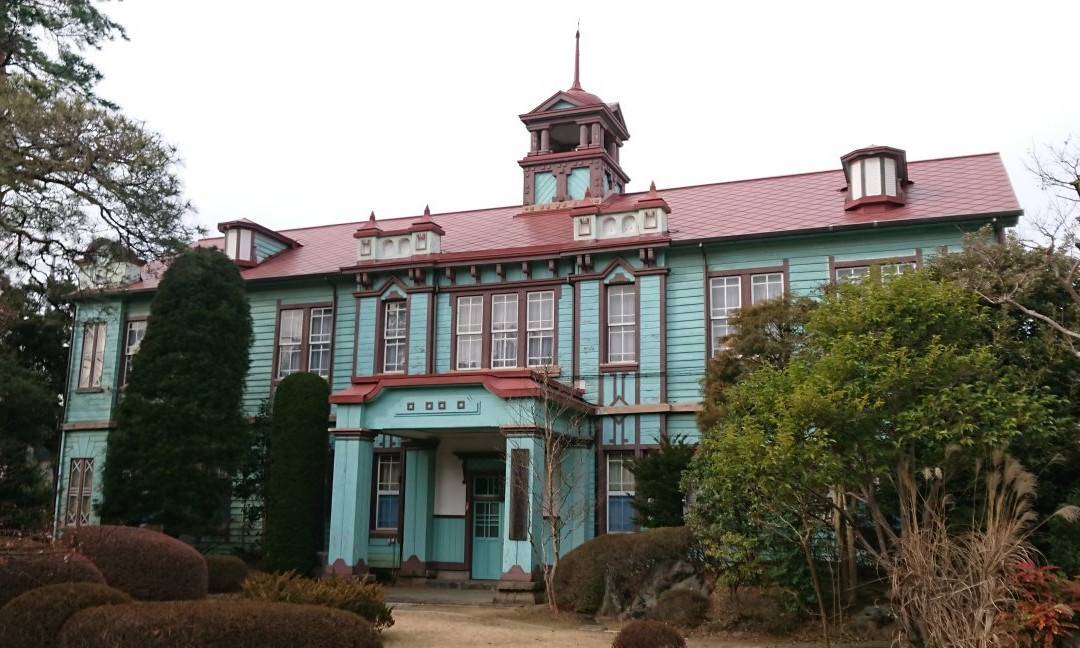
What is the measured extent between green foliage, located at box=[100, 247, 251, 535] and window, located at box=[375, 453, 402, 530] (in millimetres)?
3113

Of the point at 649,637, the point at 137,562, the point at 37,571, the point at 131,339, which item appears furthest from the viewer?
the point at 131,339

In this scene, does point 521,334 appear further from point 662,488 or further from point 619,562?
point 619,562

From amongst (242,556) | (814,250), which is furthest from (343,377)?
(814,250)

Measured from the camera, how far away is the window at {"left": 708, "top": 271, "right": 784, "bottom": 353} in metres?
20.9

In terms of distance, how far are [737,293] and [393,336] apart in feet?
26.1

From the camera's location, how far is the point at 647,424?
20812mm

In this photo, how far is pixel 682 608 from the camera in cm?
1515

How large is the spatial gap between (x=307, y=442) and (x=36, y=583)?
33.7 ft

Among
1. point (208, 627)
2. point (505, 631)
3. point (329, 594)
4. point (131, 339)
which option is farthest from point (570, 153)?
point (208, 627)

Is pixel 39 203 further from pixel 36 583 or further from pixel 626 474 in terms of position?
pixel 626 474

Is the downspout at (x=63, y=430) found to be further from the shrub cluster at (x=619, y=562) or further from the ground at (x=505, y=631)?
the shrub cluster at (x=619, y=562)

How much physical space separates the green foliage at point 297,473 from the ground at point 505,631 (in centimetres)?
483

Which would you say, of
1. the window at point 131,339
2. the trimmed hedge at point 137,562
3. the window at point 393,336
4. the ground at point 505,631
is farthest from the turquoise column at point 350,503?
the window at point 131,339

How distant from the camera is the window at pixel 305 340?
80.1 feet
